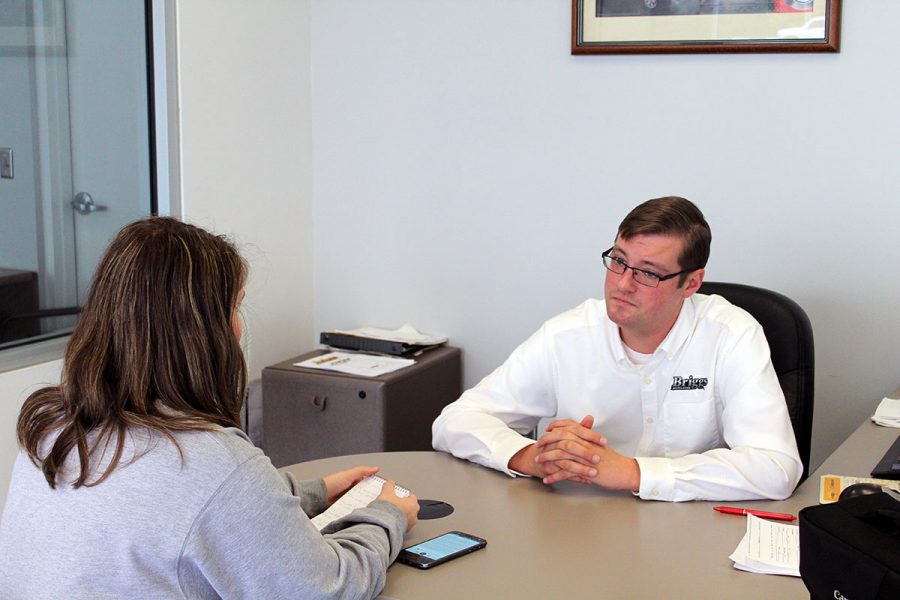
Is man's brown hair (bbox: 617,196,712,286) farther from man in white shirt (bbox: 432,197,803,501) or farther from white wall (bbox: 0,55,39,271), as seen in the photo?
white wall (bbox: 0,55,39,271)

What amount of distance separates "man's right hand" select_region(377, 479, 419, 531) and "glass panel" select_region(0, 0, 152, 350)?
1.44m

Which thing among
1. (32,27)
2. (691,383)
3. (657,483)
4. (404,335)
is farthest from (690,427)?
(32,27)

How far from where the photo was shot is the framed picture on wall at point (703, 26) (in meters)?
2.95

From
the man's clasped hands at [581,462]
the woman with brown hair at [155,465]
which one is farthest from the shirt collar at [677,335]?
the woman with brown hair at [155,465]

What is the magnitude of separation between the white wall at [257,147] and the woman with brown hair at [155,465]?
1870 mm

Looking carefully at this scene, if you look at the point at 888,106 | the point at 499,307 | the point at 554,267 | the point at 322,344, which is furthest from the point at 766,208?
the point at 322,344

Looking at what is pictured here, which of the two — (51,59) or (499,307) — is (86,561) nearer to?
(51,59)

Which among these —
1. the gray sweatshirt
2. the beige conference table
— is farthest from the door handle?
the gray sweatshirt

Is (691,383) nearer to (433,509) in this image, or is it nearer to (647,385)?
(647,385)

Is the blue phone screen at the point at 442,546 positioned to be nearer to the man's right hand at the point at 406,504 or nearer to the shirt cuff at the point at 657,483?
the man's right hand at the point at 406,504

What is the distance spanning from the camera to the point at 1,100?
254 cm

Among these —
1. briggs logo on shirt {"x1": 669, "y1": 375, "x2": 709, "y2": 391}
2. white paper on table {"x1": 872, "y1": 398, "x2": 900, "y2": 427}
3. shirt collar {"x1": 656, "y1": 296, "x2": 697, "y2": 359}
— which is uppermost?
shirt collar {"x1": 656, "y1": 296, "x2": 697, "y2": 359}

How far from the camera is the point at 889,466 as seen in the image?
6.64 ft

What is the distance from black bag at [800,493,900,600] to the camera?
1.11 metres
